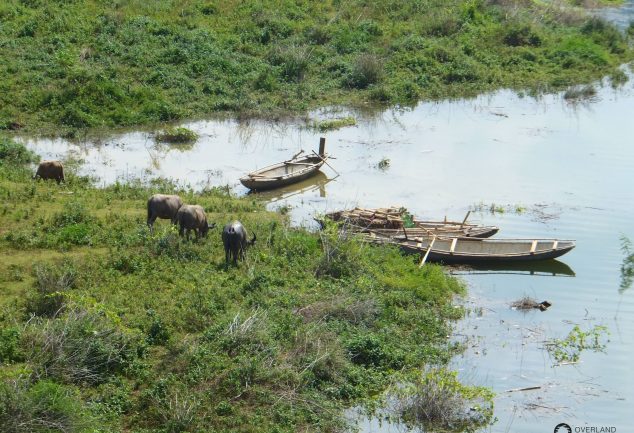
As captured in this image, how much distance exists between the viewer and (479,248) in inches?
850

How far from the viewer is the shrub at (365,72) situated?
33531mm

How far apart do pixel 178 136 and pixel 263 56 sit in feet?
23.8

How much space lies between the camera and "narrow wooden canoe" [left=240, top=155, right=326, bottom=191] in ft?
80.7

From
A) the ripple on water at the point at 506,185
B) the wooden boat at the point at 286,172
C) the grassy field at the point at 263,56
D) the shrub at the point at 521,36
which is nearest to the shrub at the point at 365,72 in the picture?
the grassy field at the point at 263,56

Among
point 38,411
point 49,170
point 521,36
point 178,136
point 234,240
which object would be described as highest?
point 521,36

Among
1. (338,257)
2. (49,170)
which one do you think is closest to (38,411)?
(338,257)

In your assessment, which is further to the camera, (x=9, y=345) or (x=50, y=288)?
(x=50, y=288)

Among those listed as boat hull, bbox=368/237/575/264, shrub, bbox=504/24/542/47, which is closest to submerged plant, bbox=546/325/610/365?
boat hull, bbox=368/237/575/264

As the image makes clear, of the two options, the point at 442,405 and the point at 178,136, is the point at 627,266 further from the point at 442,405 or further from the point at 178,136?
the point at 178,136

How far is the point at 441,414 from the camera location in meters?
14.5

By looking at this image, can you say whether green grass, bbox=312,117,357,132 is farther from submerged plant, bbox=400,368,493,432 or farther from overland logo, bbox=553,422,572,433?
overland logo, bbox=553,422,572,433

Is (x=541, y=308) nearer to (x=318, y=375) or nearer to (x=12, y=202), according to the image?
(x=318, y=375)

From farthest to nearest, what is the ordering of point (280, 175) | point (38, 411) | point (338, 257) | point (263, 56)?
point (263, 56)
point (280, 175)
point (338, 257)
point (38, 411)

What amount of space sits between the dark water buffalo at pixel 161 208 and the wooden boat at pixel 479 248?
4118mm
